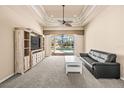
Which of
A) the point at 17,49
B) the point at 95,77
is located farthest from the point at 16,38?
the point at 95,77

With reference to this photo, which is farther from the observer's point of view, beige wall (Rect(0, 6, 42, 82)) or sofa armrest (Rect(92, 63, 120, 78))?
sofa armrest (Rect(92, 63, 120, 78))

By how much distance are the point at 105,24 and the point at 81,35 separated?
646cm

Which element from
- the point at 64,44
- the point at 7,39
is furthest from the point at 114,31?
the point at 64,44

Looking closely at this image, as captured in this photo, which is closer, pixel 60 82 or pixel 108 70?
pixel 60 82

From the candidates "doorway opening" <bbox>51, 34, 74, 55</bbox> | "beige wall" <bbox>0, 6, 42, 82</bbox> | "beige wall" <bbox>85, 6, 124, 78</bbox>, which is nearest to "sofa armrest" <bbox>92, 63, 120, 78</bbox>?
"beige wall" <bbox>85, 6, 124, 78</bbox>

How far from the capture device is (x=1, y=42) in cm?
490

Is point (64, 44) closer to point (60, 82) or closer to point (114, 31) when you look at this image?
point (114, 31)

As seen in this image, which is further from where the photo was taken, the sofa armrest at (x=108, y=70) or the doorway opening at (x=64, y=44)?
the doorway opening at (x=64, y=44)

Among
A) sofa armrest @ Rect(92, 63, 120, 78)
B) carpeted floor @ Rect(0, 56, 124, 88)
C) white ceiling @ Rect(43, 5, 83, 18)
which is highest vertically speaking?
white ceiling @ Rect(43, 5, 83, 18)

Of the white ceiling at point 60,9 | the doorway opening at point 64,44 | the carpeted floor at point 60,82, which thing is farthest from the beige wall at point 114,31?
the doorway opening at point 64,44

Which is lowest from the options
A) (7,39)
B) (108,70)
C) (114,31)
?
(108,70)

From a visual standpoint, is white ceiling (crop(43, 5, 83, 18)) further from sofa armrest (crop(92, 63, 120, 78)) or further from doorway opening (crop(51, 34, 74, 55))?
doorway opening (crop(51, 34, 74, 55))

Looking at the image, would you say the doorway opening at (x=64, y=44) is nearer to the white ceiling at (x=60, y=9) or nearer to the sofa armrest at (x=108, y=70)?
the white ceiling at (x=60, y=9)
